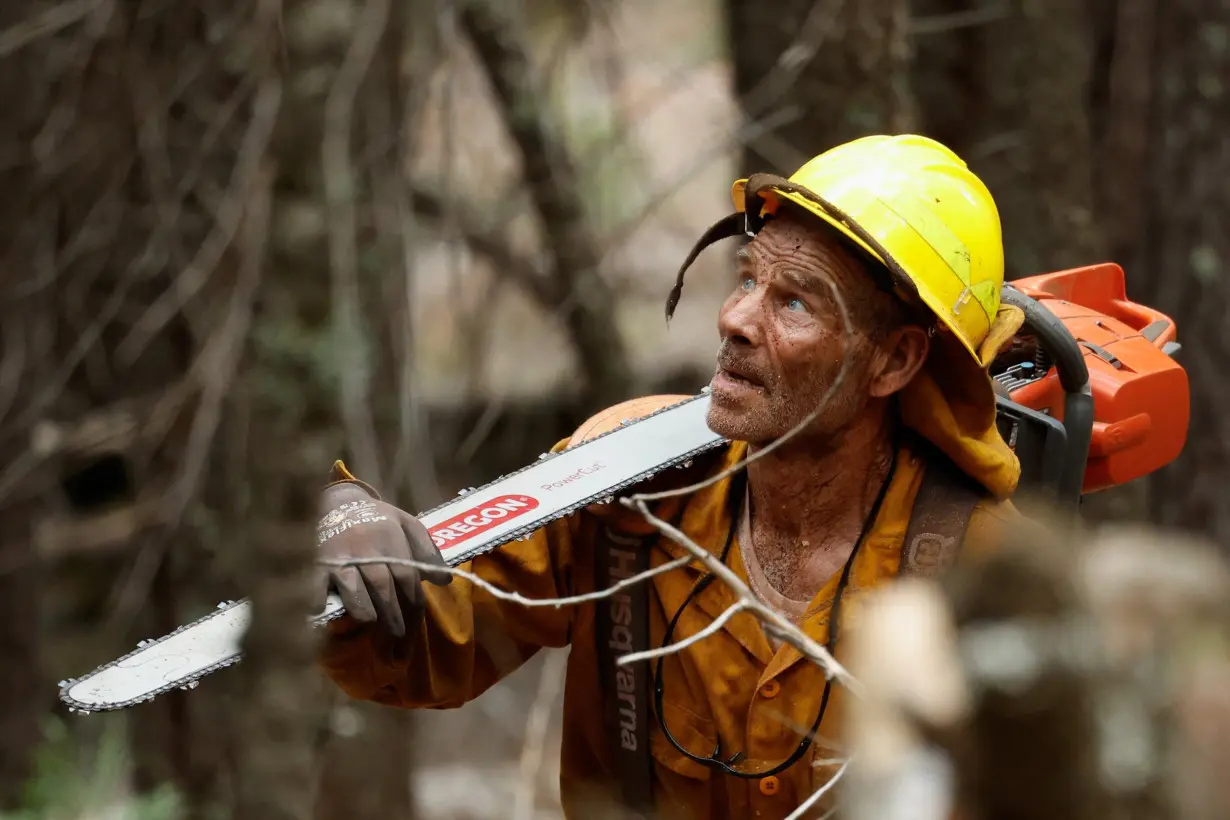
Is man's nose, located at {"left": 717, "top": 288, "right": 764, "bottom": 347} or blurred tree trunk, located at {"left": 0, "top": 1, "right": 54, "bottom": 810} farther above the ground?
man's nose, located at {"left": 717, "top": 288, "right": 764, "bottom": 347}

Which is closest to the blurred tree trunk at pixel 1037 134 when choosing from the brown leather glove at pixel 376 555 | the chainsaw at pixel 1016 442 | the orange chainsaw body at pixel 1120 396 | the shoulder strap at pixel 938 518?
the chainsaw at pixel 1016 442

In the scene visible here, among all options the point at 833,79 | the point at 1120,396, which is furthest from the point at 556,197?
the point at 1120,396

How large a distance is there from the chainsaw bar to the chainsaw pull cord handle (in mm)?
691

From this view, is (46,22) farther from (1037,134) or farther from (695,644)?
(1037,134)

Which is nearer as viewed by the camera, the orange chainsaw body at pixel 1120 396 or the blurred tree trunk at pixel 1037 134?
the orange chainsaw body at pixel 1120 396

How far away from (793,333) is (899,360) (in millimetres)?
244

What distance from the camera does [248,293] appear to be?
13.1 ft

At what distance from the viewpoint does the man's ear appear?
2.98 m

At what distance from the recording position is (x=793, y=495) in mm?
3029

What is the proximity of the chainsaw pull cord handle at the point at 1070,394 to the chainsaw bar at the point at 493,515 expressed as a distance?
0.69 meters

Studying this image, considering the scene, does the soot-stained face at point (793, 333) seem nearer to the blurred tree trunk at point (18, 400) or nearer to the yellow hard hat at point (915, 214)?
the yellow hard hat at point (915, 214)

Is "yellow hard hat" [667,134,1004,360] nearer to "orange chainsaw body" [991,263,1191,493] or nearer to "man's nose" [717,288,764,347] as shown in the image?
"man's nose" [717,288,764,347]

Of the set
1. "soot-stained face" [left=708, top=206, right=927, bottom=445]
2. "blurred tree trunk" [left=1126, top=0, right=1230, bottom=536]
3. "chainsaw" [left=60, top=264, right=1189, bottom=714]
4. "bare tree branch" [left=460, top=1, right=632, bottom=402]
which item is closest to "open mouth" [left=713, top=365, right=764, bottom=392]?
"soot-stained face" [left=708, top=206, right=927, bottom=445]

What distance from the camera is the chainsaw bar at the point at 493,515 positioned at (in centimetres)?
244
